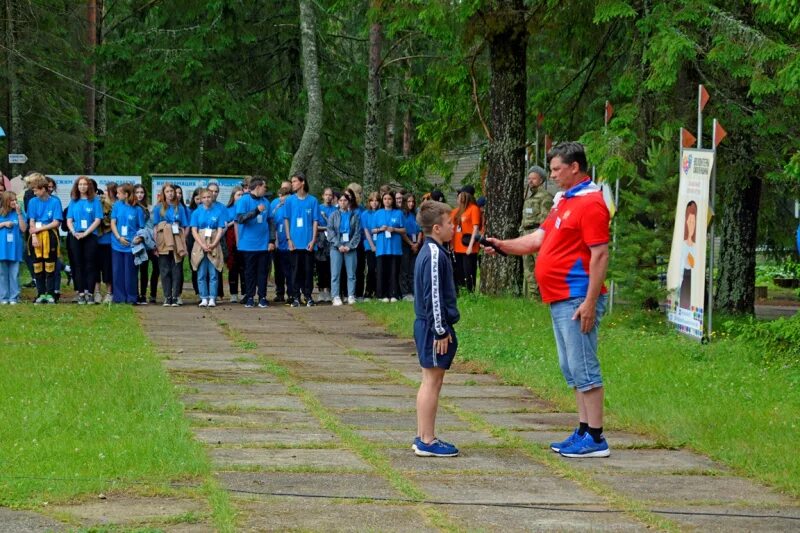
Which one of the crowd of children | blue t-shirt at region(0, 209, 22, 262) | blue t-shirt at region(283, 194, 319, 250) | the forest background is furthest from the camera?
blue t-shirt at region(283, 194, 319, 250)

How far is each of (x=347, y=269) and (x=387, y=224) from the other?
3.23 ft

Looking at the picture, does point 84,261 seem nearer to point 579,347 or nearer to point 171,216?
point 171,216

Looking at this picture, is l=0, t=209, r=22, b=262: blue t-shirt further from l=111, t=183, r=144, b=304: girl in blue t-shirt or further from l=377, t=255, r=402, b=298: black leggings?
l=377, t=255, r=402, b=298: black leggings

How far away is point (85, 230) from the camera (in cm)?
2012

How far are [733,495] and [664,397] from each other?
3.12m

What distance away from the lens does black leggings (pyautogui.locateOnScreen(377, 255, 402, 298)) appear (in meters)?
21.5

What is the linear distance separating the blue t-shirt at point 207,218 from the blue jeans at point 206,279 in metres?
0.52

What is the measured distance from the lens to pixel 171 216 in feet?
66.8

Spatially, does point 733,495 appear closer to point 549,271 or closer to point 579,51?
point 549,271

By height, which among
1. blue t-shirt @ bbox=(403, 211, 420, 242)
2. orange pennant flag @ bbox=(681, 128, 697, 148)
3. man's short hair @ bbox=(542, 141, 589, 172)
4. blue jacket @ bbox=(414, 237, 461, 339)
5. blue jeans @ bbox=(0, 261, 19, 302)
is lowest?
blue jeans @ bbox=(0, 261, 19, 302)

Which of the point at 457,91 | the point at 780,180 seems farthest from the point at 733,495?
the point at 457,91

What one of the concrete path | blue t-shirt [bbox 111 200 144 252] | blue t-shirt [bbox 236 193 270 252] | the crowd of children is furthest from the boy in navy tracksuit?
blue t-shirt [bbox 111 200 144 252]

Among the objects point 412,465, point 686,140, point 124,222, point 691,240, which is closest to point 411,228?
point 124,222

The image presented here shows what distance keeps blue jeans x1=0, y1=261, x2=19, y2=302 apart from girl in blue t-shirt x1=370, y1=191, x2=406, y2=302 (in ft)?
18.3
